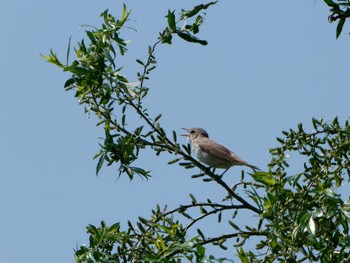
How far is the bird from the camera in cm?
1097

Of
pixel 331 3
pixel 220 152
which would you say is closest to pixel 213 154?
pixel 220 152

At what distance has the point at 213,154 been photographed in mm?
11133

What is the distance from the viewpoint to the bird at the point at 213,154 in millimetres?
10969

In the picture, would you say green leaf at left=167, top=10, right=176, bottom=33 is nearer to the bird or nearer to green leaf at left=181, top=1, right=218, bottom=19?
green leaf at left=181, top=1, right=218, bottom=19

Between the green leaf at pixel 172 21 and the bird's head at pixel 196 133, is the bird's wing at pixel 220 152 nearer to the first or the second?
the bird's head at pixel 196 133

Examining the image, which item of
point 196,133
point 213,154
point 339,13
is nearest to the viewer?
point 339,13

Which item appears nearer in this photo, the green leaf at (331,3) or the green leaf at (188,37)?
the green leaf at (331,3)

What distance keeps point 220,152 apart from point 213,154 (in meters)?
0.09

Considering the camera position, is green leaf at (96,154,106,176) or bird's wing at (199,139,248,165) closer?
green leaf at (96,154,106,176)

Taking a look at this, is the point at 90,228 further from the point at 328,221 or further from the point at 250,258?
the point at 328,221

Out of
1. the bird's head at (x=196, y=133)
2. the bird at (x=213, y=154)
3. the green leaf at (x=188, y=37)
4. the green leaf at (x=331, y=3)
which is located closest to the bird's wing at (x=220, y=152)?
the bird at (x=213, y=154)

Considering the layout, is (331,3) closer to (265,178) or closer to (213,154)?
(265,178)

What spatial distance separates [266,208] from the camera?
20.4ft

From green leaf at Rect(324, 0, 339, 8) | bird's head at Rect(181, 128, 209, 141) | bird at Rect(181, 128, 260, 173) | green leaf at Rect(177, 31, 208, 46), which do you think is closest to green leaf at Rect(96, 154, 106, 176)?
green leaf at Rect(177, 31, 208, 46)
